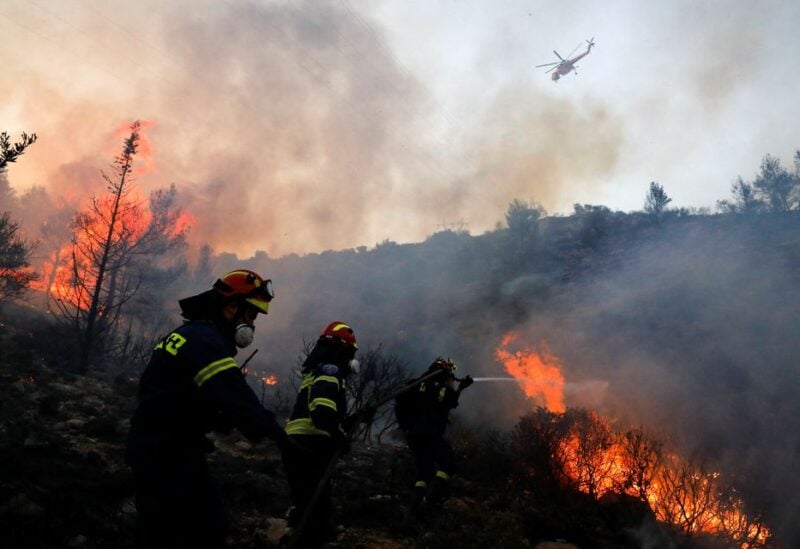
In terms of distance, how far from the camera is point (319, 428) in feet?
12.2

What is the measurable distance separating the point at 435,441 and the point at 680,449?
7254 mm

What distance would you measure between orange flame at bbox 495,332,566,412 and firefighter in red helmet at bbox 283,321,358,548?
14.4m

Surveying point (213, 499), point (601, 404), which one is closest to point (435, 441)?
point (213, 499)

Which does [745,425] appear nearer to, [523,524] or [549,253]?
[523,524]

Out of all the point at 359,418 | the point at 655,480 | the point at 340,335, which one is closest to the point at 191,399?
the point at 359,418

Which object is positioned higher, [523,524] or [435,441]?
[435,441]

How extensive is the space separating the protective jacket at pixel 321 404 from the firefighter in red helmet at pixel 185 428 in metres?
1.27

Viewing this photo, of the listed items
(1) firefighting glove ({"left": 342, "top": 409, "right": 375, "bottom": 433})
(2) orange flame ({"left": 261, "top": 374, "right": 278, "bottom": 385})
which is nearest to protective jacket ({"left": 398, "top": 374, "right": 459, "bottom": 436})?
(1) firefighting glove ({"left": 342, "top": 409, "right": 375, "bottom": 433})

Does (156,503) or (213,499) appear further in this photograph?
(213,499)

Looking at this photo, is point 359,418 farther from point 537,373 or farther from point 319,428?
point 537,373

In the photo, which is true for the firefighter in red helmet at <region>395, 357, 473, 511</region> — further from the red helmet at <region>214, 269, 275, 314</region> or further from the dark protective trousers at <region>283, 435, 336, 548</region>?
the red helmet at <region>214, 269, 275, 314</region>

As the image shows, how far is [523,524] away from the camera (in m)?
5.98

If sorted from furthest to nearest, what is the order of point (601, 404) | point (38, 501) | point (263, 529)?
point (601, 404), point (263, 529), point (38, 501)

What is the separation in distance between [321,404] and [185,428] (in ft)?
4.80
